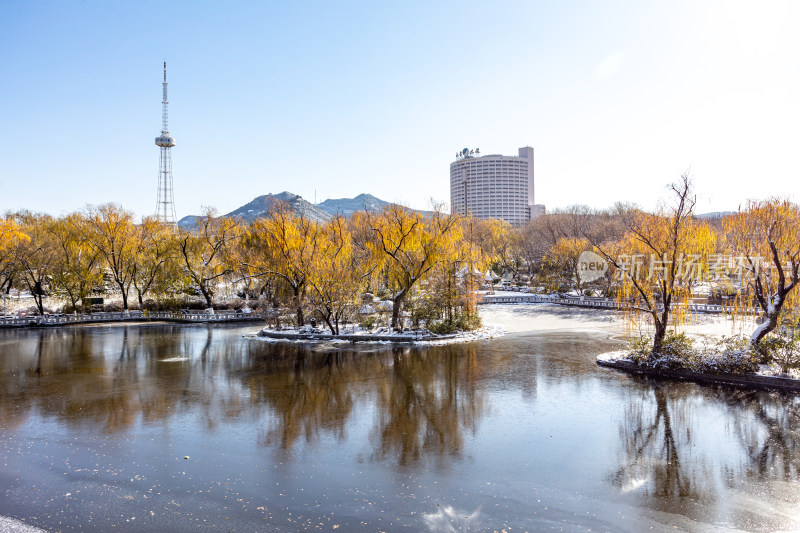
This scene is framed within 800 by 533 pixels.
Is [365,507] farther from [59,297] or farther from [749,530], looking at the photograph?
[59,297]

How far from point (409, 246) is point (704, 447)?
16934 millimetres

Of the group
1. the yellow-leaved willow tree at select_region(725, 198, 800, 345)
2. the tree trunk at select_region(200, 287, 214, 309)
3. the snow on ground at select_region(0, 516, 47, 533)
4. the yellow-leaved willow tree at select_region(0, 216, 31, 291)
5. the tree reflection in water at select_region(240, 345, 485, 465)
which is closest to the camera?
the snow on ground at select_region(0, 516, 47, 533)

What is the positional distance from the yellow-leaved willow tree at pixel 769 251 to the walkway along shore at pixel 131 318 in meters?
24.6

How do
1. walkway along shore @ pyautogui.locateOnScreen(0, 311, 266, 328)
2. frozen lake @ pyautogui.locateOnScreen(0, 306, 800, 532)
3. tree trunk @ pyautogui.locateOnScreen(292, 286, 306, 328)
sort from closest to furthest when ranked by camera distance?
frozen lake @ pyautogui.locateOnScreen(0, 306, 800, 532) → tree trunk @ pyautogui.locateOnScreen(292, 286, 306, 328) → walkway along shore @ pyautogui.locateOnScreen(0, 311, 266, 328)

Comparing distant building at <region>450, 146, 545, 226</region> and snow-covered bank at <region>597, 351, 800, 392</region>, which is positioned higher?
distant building at <region>450, 146, 545, 226</region>

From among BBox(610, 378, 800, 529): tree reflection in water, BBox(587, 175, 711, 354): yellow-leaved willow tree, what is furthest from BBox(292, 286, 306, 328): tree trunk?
BBox(610, 378, 800, 529): tree reflection in water

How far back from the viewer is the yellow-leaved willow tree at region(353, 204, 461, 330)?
24516mm

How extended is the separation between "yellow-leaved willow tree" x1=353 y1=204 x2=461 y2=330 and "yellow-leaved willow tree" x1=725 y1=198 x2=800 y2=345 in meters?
12.1

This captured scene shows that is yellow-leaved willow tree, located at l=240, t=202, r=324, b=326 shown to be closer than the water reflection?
No

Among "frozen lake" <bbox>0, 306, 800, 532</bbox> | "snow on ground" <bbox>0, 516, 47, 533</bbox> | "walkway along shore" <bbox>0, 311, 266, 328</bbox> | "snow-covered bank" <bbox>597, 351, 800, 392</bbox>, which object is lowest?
"snow on ground" <bbox>0, 516, 47, 533</bbox>

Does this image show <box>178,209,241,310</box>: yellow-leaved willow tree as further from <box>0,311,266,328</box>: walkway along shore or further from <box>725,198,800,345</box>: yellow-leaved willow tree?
<box>725,198,800,345</box>: yellow-leaved willow tree

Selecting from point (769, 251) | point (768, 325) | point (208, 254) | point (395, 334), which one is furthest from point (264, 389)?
point (208, 254)

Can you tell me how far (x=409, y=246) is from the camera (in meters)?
24.9

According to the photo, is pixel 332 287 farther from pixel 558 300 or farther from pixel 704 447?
pixel 558 300
